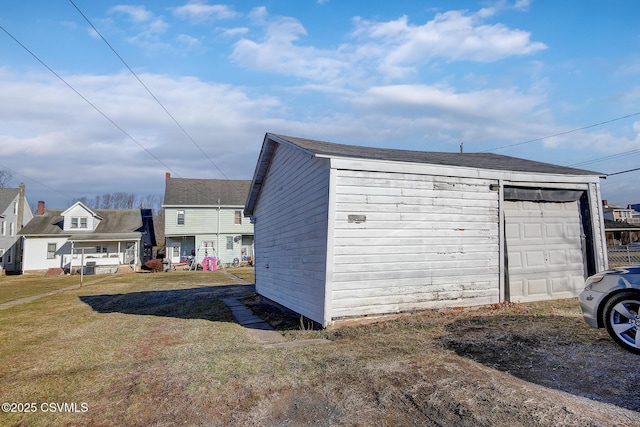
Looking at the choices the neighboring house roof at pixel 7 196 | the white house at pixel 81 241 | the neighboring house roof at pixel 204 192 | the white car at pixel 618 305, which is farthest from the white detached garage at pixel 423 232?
the neighboring house roof at pixel 7 196

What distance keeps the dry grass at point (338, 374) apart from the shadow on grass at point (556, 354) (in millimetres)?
23

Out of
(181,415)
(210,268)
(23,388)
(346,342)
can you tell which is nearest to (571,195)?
(346,342)

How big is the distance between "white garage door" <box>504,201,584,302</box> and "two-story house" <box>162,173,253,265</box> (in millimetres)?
27443

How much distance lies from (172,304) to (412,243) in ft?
28.4

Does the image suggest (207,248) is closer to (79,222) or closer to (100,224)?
(100,224)

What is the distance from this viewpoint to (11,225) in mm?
32969

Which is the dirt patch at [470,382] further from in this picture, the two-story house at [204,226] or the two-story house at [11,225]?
the two-story house at [11,225]

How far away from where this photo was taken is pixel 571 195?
9.02m

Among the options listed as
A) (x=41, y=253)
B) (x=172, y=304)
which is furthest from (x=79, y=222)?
(x=172, y=304)

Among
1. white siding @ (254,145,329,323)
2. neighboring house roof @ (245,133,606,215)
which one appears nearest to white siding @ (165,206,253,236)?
neighboring house roof @ (245,133,606,215)

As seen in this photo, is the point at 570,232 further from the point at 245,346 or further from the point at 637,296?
the point at 245,346

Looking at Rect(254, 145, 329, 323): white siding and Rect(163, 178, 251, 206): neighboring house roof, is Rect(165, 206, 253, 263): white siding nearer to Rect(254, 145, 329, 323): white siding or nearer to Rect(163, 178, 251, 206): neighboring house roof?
Rect(163, 178, 251, 206): neighboring house roof

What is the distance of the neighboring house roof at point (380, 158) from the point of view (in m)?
7.37

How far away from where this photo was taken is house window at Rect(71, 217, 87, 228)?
1307 inches
